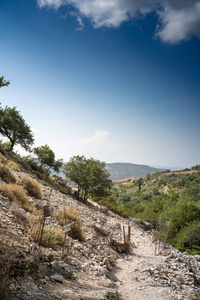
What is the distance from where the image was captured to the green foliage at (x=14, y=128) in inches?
1145

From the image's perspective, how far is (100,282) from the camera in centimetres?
647

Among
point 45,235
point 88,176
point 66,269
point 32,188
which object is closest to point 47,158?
point 88,176

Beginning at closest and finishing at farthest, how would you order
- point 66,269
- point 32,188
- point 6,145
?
point 66,269, point 32,188, point 6,145

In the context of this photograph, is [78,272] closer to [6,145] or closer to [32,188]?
[32,188]

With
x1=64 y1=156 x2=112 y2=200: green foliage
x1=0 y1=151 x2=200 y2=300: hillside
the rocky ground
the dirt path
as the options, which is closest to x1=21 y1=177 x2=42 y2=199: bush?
x1=0 y1=151 x2=200 y2=300: hillside

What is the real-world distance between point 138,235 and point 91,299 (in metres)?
16.7

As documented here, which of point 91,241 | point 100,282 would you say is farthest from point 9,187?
point 100,282

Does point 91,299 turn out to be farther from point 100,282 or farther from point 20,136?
point 20,136

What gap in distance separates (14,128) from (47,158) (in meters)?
9.89

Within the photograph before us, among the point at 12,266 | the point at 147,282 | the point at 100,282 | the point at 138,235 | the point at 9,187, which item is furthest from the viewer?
the point at 138,235

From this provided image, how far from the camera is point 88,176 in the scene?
29.1 metres

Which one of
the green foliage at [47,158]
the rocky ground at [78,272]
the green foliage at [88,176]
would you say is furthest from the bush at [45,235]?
the green foliage at [47,158]

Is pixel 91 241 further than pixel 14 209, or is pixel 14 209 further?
pixel 91 241

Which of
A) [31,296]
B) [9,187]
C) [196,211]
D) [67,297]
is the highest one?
[196,211]
